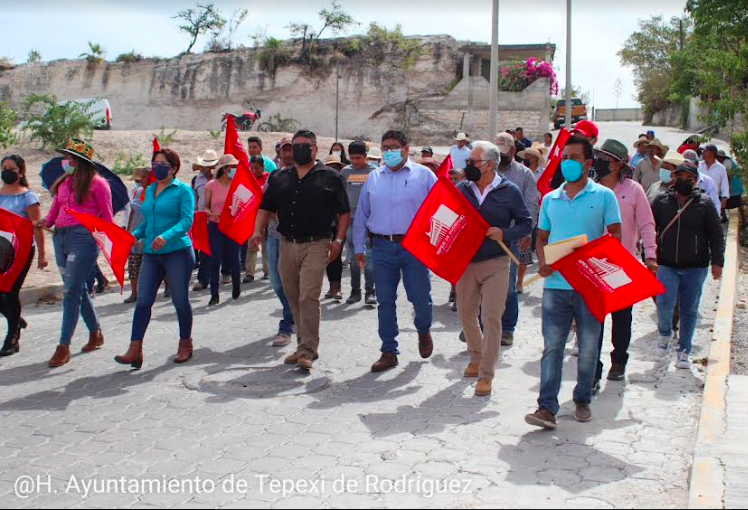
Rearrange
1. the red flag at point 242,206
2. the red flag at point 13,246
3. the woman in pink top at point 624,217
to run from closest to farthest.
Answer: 1. the woman in pink top at point 624,217
2. the red flag at point 13,246
3. the red flag at point 242,206

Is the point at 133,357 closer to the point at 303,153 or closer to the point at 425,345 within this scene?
the point at 303,153

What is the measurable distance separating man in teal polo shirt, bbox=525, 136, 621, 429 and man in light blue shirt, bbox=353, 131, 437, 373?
6.00ft

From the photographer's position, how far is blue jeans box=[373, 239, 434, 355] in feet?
25.7

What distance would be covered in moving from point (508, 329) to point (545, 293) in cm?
252

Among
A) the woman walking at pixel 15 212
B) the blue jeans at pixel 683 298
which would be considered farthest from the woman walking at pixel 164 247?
the blue jeans at pixel 683 298

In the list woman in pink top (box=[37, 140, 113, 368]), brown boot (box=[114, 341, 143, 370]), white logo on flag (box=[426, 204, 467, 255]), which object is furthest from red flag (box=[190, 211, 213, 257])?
white logo on flag (box=[426, 204, 467, 255])

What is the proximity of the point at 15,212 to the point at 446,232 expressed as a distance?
14.7 feet

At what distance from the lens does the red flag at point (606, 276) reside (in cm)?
591

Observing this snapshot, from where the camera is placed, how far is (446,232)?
7188mm

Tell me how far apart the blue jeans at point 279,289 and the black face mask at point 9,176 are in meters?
2.67

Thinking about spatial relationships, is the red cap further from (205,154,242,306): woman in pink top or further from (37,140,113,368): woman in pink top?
(37,140,113,368): woman in pink top

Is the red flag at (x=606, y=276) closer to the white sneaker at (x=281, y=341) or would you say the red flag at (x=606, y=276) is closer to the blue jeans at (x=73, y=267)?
the white sneaker at (x=281, y=341)

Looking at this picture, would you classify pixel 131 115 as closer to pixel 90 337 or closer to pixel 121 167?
pixel 121 167

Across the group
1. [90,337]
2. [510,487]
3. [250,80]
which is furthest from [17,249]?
[250,80]
